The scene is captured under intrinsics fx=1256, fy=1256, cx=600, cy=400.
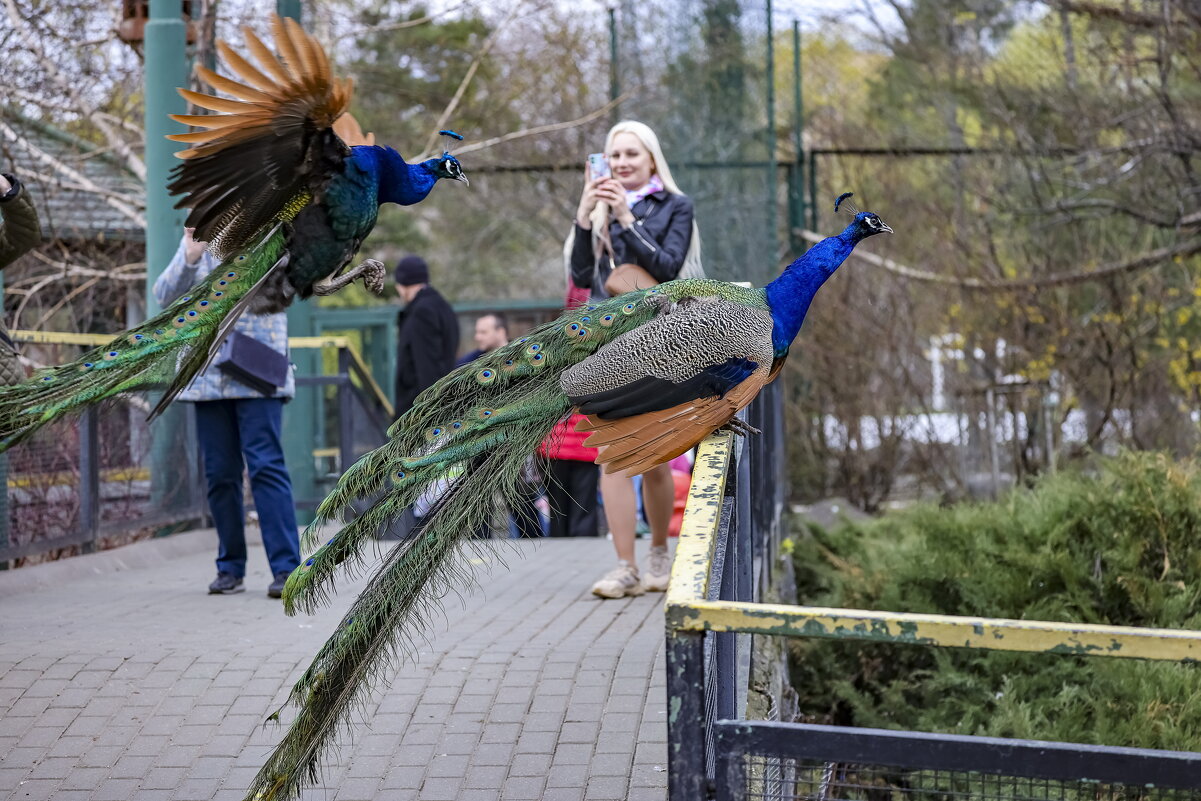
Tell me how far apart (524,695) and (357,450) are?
596 centimetres

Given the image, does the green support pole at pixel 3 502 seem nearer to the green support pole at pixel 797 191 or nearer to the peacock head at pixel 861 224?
the peacock head at pixel 861 224

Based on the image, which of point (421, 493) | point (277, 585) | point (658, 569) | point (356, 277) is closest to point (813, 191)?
point (658, 569)

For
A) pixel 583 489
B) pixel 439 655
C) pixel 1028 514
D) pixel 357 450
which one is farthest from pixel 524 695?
pixel 357 450

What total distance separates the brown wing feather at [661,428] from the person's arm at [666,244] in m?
1.29

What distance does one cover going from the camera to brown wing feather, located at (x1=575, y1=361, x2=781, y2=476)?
3.71 metres

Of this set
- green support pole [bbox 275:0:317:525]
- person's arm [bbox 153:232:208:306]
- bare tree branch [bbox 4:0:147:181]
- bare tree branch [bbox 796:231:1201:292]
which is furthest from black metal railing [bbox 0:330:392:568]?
bare tree branch [bbox 796:231:1201:292]

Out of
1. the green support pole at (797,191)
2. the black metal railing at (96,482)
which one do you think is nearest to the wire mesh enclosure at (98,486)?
the black metal railing at (96,482)

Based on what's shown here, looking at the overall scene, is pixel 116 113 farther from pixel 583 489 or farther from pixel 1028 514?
pixel 1028 514

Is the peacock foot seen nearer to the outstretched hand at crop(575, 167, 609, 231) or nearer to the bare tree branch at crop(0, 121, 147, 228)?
the outstretched hand at crop(575, 167, 609, 231)

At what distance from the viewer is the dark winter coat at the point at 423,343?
26.8 feet

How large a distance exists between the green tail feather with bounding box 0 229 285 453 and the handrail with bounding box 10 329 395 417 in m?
0.27

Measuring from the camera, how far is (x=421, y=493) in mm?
3414

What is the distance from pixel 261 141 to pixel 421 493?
1.07 m

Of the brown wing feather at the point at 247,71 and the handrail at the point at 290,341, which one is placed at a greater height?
the brown wing feather at the point at 247,71
